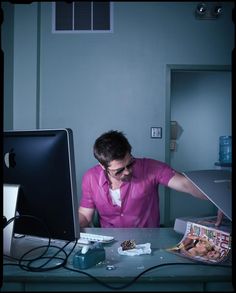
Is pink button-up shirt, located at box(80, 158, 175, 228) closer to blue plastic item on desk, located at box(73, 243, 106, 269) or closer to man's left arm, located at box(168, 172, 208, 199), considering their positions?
man's left arm, located at box(168, 172, 208, 199)

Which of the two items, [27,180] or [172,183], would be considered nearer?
[27,180]

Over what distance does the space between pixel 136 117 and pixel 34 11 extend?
1.66 meters

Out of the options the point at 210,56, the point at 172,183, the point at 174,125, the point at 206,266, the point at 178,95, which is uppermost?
the point at 210,56

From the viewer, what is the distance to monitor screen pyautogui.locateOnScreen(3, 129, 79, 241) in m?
1.00

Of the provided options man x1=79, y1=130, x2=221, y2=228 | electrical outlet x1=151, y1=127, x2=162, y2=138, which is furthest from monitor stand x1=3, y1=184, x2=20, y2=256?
electrical outlet x1=151, y1=127, x2=162, y2=138

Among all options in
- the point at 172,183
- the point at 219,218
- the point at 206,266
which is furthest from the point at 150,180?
the point at 206,266

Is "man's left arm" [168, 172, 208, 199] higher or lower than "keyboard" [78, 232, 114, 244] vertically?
higher

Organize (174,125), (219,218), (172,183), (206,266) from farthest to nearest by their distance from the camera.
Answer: (174,125), (172,183), (219,218), (206,266)

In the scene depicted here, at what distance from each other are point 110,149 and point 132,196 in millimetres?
334

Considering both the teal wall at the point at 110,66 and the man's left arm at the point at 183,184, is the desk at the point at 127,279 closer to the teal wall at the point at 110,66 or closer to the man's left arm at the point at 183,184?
the man's left arm at the point at 183,184

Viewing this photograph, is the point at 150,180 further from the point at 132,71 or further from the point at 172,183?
the point at 132,71

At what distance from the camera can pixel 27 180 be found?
1.05m

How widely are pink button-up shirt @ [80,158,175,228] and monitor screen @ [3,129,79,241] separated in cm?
70

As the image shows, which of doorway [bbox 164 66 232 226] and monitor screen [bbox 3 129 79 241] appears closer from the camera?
monitor screen [bbox 3 129 79 241]
